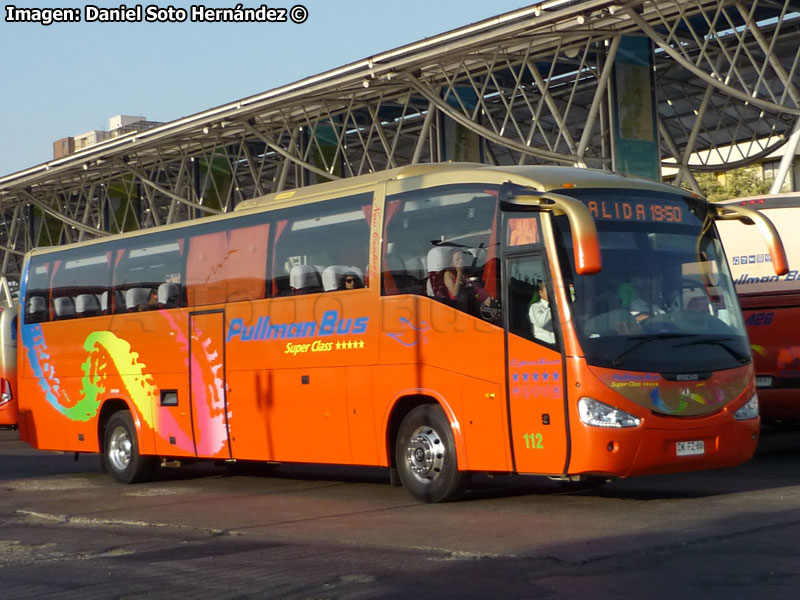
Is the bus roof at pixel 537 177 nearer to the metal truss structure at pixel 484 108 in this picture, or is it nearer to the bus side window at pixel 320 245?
the bus side window at pixel 320 245

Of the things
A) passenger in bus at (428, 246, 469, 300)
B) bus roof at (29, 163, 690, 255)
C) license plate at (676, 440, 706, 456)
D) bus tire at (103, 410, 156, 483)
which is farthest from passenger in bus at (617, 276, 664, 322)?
bus tire at (103, 410, 156, 483)

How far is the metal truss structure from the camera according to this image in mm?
23109

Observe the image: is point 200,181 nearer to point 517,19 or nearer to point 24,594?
point 517,19

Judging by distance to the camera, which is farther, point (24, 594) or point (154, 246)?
point (154, 246)

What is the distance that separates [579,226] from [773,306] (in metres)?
6.11

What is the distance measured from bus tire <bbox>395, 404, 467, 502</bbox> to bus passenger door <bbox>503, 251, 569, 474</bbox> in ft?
2.61

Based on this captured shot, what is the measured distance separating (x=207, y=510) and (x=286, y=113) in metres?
21.2

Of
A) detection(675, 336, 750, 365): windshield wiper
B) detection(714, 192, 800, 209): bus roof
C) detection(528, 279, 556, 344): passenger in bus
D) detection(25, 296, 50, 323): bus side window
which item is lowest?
detection(675, 336, 750, 365): windshield wiper

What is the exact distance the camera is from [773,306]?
1466 cm

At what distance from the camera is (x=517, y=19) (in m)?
22.5

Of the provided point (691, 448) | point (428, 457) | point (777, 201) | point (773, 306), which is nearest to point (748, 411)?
point (691, 448)

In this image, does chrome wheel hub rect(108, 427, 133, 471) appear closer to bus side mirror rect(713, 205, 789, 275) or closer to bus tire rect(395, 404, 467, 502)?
bus tire rect(395, 404, 467, 502)

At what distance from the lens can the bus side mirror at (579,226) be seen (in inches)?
361

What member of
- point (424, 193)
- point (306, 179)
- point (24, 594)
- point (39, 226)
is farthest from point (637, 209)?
point (39, 226)
